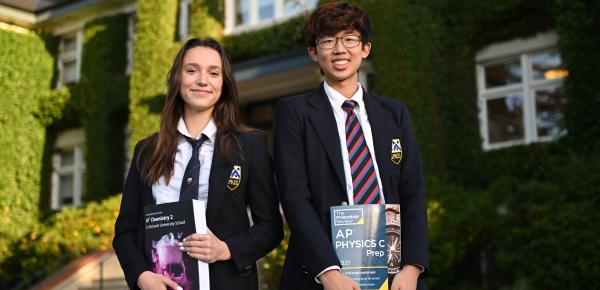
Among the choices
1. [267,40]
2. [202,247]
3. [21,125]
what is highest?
[267,40]

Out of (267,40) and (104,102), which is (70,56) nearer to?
(104,102)

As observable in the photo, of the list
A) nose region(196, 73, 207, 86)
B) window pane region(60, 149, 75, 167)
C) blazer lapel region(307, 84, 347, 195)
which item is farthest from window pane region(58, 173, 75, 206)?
blazer lapel region(307, 84, 347, 195)

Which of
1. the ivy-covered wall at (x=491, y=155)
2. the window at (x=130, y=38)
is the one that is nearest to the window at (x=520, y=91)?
the ivy-covered wall at (x=491, y=155)

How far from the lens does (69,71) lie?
723 inches

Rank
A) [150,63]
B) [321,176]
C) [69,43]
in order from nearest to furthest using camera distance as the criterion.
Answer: [321,176] < [150,63] < [69,43]

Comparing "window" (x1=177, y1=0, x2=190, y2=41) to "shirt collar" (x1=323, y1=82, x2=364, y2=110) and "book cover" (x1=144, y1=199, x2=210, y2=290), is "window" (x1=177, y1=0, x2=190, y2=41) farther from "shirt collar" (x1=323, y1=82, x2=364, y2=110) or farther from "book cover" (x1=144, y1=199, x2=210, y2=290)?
"book cover" (x1=144, y1=199, x2=210, y2=290)

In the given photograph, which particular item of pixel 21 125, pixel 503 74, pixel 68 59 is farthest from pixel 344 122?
pixel 68 59

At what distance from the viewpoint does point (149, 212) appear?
2.84m

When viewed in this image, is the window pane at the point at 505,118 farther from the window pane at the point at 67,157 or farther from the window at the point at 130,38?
the window pane at the point at 67,157

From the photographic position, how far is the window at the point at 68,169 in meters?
17.7

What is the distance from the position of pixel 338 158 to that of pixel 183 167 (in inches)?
26.5

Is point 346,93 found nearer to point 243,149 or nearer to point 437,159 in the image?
point 243,149

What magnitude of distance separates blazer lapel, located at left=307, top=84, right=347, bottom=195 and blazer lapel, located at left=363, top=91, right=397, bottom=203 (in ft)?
0.51

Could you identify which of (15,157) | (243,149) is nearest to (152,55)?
(15,157)
